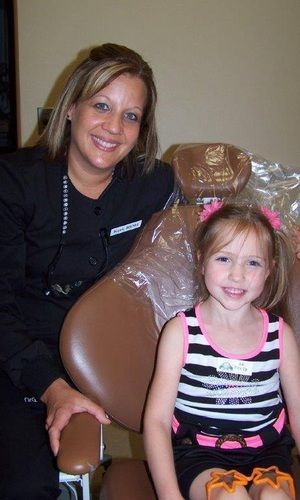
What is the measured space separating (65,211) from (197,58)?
4.58ft

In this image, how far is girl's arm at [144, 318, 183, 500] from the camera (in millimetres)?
1096

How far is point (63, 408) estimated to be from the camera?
111 centimetres

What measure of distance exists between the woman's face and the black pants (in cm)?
64

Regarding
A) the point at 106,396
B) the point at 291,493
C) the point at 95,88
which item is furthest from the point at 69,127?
the point at 291,493

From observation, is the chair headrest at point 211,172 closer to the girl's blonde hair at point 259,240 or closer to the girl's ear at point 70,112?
the girl's blonde hair at point 259,240

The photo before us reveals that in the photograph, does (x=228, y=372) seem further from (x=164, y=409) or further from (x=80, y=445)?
(x=80, y=445)

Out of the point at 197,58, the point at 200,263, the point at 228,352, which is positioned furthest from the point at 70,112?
the point at 197,58

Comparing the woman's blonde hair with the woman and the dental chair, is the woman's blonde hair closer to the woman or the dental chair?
the woman

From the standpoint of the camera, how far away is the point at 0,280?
1310mm

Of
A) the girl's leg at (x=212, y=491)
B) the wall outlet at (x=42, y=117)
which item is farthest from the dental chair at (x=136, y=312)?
the wall outlet at (x=42, y=117)

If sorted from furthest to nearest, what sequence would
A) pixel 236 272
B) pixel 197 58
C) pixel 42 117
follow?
pixel 197 58, pixel 42 117, pixel 236 272

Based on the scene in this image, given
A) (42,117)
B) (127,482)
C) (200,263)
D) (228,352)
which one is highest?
(42,117)

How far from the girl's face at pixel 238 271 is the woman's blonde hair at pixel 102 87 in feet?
1.36

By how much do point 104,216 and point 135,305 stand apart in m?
0.28
